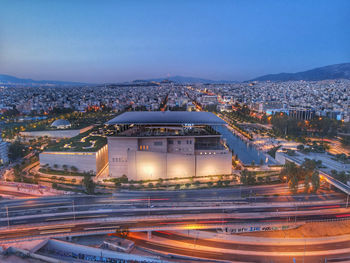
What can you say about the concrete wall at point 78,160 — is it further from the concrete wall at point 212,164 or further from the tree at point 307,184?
the tree at point 307,184

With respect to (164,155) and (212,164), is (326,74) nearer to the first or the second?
(212,164)

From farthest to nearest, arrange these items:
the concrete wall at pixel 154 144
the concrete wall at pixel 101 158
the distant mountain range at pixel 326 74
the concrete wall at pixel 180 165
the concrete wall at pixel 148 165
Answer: the distant mountain range at pixel 326 74, the concrete wall at pixel 101 158, the concrete wall at pixel 154 144, the concrete wall at pixel 180 165, the concrete wall at pixel 148 165

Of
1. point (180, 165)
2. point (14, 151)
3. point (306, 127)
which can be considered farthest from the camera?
point (306, 127)

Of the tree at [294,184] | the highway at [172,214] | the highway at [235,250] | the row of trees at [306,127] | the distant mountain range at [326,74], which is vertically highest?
the distant mountain range at [326,74]

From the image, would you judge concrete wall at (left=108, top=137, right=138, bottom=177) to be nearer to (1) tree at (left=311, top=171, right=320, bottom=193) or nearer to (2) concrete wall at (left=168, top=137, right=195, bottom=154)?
(2) concrete wall at (left=168, top=137, right=195, bottom=154)

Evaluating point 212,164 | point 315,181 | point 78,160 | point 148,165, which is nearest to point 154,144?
point 148,165

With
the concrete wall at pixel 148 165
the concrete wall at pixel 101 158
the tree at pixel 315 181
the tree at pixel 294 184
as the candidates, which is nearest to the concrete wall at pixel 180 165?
the concrete wall at pixel 148 165

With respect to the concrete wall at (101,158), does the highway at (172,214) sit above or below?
below
